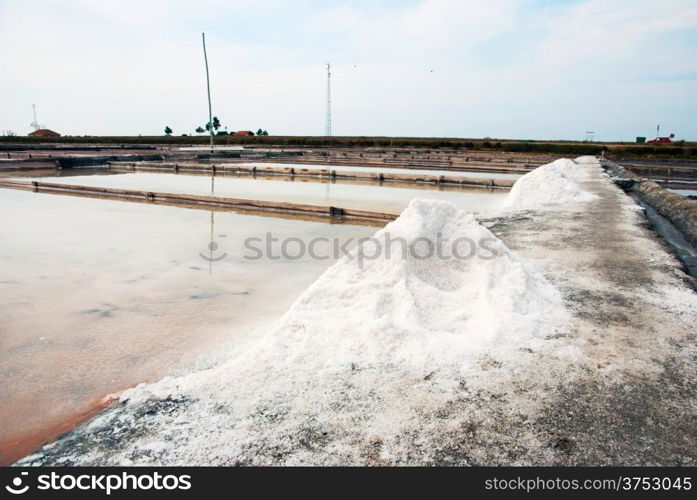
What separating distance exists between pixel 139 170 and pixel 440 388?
58.0 ft

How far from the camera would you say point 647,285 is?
3342 millimetres

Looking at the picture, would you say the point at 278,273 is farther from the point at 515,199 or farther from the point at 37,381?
the point at 515,199

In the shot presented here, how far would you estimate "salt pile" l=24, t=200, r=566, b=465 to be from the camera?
5.37 feet

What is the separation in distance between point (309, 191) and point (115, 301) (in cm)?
795

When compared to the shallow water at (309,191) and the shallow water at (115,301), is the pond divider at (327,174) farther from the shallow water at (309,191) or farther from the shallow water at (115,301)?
the shallow water at (115,301)

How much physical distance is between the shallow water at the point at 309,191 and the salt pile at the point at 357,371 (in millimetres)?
5619

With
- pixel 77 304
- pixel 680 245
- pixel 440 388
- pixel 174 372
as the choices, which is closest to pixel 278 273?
pixel 77 304

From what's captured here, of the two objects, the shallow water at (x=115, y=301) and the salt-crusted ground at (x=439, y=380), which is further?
the shallow water at (x=115, y=301)

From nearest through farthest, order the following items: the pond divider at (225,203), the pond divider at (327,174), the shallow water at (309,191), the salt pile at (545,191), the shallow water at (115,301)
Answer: the shallow water at (115,301) → the pond divider at (225,203) → the salt pile at (545,191) → the shallow water at (309,191) → the pond divider at (327,174)

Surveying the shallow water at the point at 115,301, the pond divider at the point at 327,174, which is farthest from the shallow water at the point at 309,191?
the shallow water at the point at 115,301

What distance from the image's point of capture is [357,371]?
212cm

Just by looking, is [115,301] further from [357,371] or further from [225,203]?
[225,203]

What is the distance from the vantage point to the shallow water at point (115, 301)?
98.6 inches

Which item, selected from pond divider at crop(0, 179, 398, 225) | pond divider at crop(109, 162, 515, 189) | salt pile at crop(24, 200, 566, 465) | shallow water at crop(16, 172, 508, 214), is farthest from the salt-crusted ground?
pond divider at crop(109, 162, 515, 189)
